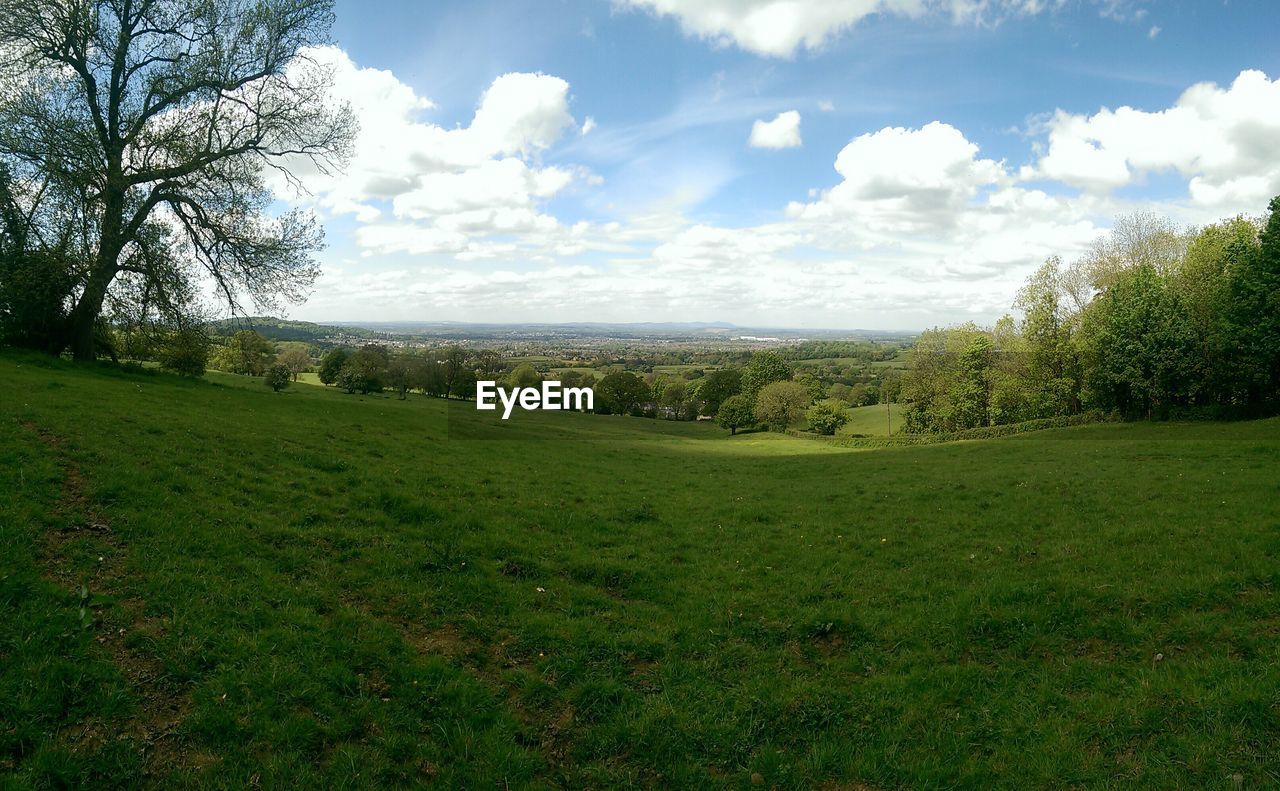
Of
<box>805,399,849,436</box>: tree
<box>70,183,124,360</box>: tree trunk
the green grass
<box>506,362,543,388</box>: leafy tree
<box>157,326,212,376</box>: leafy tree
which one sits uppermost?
<box>70,183,124,360</box>: tree trunk

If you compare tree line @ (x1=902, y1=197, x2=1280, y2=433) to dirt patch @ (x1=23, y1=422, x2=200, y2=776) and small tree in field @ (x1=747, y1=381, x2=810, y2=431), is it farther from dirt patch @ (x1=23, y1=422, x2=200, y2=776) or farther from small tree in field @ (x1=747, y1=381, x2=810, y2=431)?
dirt patch @ (x1=23, y1=422, x2=200, y2=776)

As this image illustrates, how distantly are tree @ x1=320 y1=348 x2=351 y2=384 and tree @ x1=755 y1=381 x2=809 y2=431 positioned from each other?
5021cm

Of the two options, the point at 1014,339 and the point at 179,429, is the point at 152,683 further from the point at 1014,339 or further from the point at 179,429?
the point at 1014,339

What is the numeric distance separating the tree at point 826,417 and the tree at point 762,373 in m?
12.3

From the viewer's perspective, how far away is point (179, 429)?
13.7m

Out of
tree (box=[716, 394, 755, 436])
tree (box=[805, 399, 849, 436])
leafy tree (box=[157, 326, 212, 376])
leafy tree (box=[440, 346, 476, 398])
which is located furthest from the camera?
tree (box=[716, 394, 755, 436])

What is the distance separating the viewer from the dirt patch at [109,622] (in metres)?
4.90

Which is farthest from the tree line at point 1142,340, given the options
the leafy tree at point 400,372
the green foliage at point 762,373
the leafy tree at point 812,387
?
the leafy tree at point 400,372

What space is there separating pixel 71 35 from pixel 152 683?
30577mm

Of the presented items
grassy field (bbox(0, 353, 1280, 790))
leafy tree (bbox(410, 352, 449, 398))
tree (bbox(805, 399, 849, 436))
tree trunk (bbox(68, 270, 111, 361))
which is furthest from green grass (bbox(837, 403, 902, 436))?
tree trunk (bbox(68, 270, 111, 361))

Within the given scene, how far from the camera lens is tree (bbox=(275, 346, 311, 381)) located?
74438 mm

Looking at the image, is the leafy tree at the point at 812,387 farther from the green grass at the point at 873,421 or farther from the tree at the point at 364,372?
the tree at the point at 364,372

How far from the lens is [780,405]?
71.0m

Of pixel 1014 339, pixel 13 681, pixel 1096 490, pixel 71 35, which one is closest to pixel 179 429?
pixel 13 681
